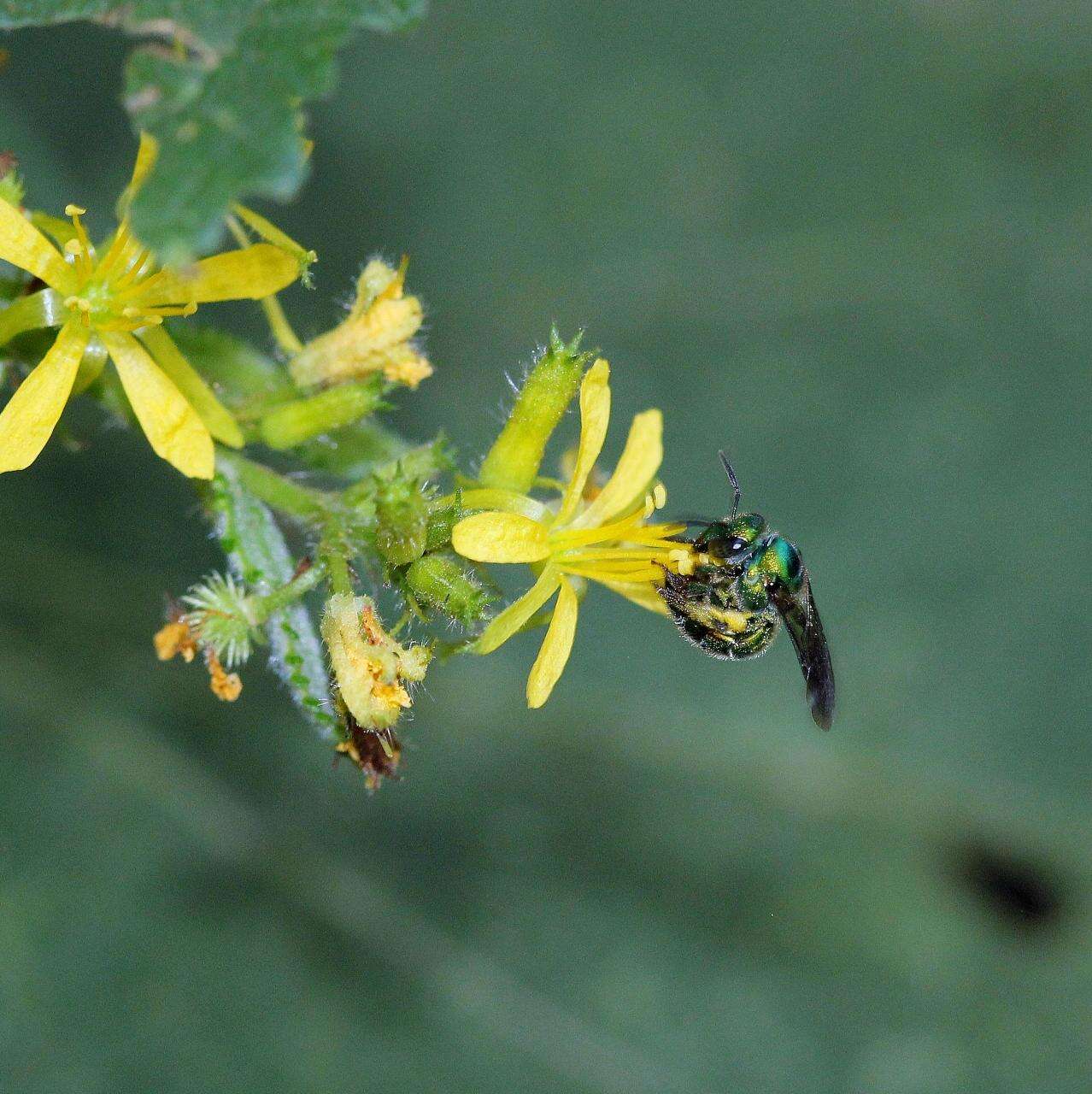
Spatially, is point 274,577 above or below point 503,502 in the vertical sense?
below

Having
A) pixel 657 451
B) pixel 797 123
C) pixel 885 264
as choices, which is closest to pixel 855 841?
pixel 885 264

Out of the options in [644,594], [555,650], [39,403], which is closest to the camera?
[39,403]

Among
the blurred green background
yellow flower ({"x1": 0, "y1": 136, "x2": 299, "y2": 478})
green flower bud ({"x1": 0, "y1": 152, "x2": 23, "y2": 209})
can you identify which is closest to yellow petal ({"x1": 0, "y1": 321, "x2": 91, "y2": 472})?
Answer: yellow flower ({"x1": 0, "y1": 136, "x2": 299, "y2": 478})

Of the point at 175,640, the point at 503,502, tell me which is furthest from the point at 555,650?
the point at 175,640

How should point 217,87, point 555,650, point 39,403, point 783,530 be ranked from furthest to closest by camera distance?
1. point 783,530
2. point 555,650
3. point 39,403
4. point 217,87

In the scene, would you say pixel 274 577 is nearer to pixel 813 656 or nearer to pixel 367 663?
pixel 367 663

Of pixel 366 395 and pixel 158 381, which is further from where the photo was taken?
pixel 366 395

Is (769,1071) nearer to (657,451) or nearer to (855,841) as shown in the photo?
(855,841)
